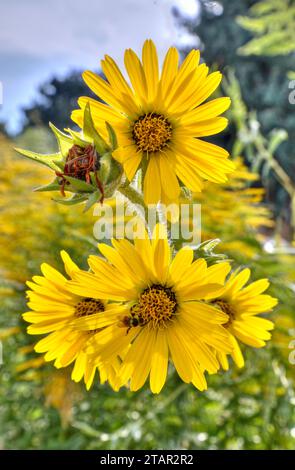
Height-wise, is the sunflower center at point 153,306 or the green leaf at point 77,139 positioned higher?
the green leaf at point 77,139

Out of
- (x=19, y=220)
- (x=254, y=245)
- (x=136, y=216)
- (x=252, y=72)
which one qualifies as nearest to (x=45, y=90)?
(x=252, y=72)

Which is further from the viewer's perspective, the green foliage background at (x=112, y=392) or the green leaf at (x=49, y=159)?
the green foliage background at (x=112, y=392)

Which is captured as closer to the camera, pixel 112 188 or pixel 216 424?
pixel 112 188

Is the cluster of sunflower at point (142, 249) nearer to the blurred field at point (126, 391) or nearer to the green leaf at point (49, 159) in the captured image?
the green leaf at point (49, 159)

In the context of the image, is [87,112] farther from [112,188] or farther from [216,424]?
[216,424]

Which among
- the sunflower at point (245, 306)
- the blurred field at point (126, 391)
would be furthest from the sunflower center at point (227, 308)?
the blurred field at point (126, 391)

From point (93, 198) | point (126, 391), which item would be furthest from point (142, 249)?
point (126, 391)

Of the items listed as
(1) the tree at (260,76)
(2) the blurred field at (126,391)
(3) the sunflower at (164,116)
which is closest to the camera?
(3) the sunflower at (164,116)

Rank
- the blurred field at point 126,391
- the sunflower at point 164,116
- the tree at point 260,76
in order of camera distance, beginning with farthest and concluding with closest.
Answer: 1. the tree at point 260,76
2. the blurred field at point 126,391
3. the sunflower at point 164,116
